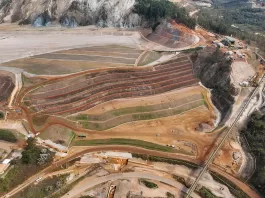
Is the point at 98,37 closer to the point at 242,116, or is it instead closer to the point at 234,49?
the point at 234,49

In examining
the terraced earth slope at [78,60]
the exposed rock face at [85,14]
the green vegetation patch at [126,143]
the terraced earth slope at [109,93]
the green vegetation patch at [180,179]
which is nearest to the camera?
the green vegetation patch at [180,179]

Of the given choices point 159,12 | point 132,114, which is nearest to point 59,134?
point 132,114

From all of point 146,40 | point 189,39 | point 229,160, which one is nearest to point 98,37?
point 146,40

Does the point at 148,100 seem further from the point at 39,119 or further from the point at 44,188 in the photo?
the point at 44,188

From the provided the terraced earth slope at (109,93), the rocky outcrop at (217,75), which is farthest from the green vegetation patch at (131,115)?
the rocky outcrop at (217,75)

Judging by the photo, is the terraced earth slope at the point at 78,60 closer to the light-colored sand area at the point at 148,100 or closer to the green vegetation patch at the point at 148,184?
the light-colored sand area at the point at 148,100

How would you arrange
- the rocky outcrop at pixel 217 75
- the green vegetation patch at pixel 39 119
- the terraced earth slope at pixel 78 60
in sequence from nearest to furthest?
the green vegetation patch at pixel 39 119 < the rocky outcrop at pixel 217 75 < the terraced earth slope at pixel 78 60
